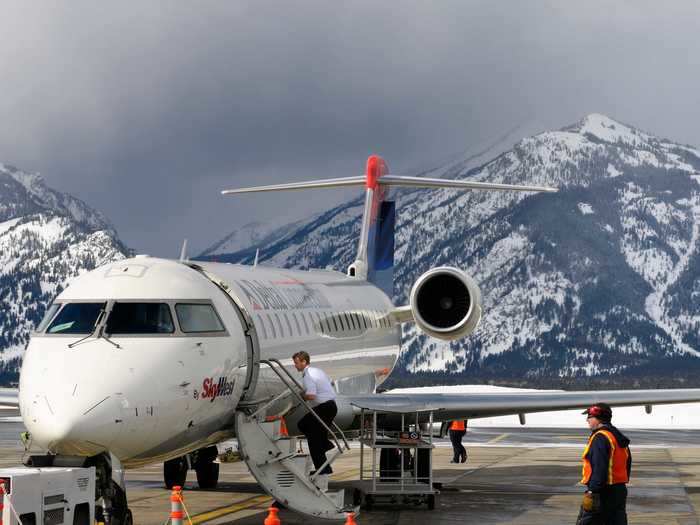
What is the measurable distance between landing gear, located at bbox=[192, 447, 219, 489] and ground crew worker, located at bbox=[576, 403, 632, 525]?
32.6 feet

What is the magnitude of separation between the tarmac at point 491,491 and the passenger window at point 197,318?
2.89 m

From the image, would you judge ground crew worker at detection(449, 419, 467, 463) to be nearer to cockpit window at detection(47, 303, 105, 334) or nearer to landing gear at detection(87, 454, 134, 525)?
cockpit window at detection(47, 303, 105, 334)

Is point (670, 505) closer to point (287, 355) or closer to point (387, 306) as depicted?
point (287, 355)

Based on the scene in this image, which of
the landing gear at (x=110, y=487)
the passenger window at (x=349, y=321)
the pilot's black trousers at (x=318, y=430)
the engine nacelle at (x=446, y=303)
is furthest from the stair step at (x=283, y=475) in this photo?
the engine nacelle at (x=446, y=303)

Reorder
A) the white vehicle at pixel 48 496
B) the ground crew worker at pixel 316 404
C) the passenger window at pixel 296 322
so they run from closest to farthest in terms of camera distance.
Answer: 1. the white vehicle at pixel 48 496
2. the ground crew worker at pixel 316 404
3. the passenger window at pixel 296 322

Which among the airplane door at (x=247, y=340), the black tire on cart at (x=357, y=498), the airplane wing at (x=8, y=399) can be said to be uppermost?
the airplane door at (x=247, y=340)

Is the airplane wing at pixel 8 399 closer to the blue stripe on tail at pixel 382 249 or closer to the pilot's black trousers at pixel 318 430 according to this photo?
the pilot's black trousers at pixel 318 430

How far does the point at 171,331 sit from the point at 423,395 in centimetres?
584

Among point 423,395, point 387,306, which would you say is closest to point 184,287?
point 423,395

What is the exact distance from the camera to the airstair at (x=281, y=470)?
15398 mm

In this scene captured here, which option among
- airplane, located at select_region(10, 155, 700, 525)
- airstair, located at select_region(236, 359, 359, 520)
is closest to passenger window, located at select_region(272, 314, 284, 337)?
airplane, located at select_region(10, 155, 700, 525)

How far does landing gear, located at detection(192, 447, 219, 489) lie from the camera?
21031 mm

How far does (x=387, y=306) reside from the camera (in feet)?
87.4

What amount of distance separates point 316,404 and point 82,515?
429 centimetres
